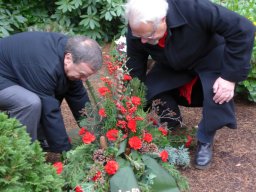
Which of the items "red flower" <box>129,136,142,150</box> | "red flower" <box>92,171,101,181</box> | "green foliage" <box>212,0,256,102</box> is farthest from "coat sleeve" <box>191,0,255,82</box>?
"green foliage" <box>212,0,256,102</box>

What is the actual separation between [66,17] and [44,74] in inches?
136

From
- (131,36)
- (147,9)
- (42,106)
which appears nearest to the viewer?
(147,9)

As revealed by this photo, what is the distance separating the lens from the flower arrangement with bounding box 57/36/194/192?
2.88 meters

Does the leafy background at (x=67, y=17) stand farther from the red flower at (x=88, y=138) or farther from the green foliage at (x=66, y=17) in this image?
the red flower at (x=88, y=138)

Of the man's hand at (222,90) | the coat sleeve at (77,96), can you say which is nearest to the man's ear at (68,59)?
the coat sleeve at (77,96)

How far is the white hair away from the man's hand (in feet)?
2.09

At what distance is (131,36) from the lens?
11.1 ft

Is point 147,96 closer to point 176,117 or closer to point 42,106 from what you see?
point 176,117

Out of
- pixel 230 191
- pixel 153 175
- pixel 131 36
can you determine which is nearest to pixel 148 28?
pixel 131 36

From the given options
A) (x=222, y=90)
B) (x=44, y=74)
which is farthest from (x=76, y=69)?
(x=222, y=90)

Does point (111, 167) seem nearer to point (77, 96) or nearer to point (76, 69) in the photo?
point (76, 69)

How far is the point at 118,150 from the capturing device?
9.84ft

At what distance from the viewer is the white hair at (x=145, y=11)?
9.62ft

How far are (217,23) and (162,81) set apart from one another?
2.39 ft
